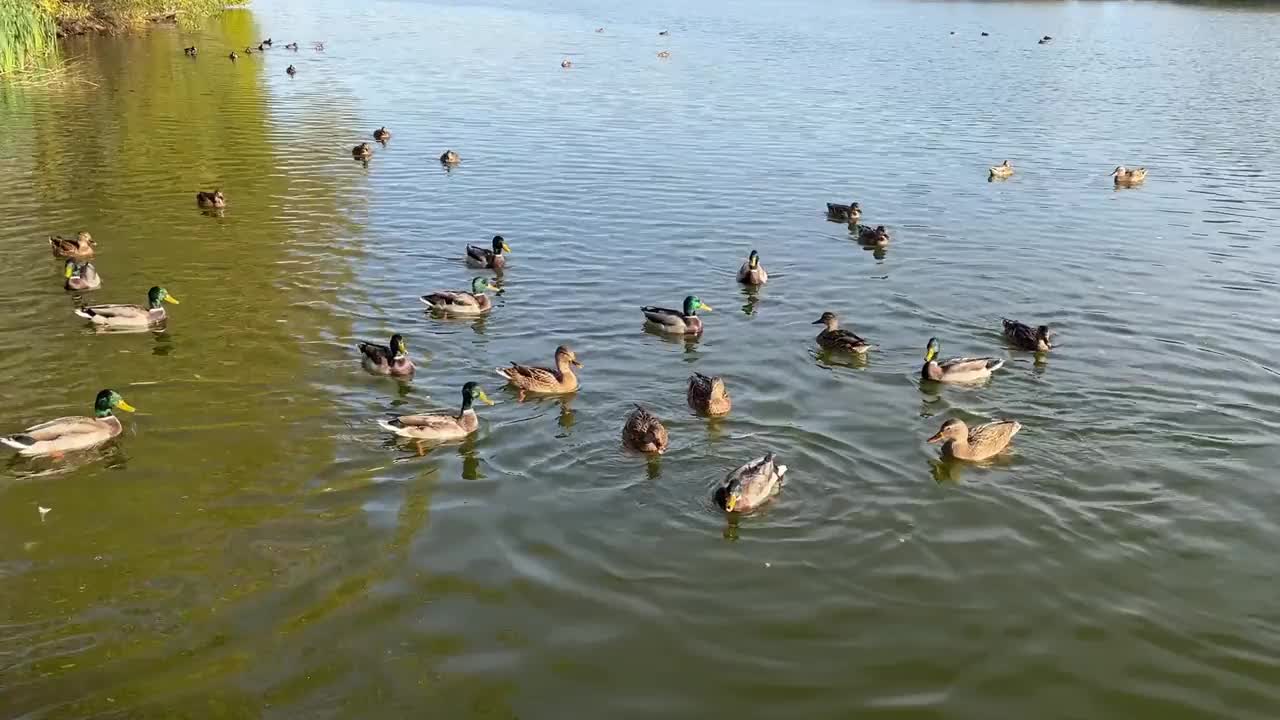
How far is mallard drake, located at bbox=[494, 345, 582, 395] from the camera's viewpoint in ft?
41.8

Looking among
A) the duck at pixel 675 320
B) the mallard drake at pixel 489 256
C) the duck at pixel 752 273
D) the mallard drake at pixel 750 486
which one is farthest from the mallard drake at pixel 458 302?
the mallard drake at pixel 750 486

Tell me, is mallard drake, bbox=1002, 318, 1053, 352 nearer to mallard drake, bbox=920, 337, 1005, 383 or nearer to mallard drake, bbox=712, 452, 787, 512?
mallard drake, bbox=920, 337, 1005, 383

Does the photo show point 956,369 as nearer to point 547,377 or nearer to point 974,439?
point 974,439

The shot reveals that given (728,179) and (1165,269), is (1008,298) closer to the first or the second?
(1165,269)

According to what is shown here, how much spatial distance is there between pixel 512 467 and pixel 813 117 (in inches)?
1045

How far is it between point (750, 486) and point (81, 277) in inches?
466

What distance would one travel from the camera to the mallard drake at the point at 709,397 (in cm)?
1220

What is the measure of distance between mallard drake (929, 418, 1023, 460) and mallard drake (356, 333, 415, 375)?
6.57 metres

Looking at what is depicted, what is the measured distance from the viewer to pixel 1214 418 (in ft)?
40.8

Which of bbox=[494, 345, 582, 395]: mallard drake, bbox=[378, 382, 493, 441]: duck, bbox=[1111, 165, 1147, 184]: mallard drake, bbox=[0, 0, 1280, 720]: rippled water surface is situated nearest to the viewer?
bbox=[0, 0, 1280, 720]: rippled water surface

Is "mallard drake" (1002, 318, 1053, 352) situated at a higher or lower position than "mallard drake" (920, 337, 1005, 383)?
higher

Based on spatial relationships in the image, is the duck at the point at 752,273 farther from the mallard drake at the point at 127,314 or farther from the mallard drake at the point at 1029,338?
the mallard drake at the point at 127,314

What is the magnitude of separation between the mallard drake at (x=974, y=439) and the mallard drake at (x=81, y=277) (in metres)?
13.0

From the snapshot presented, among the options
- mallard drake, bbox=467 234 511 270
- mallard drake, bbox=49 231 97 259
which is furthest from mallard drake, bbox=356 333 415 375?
mallard drake, bbox=49 231 97 259
